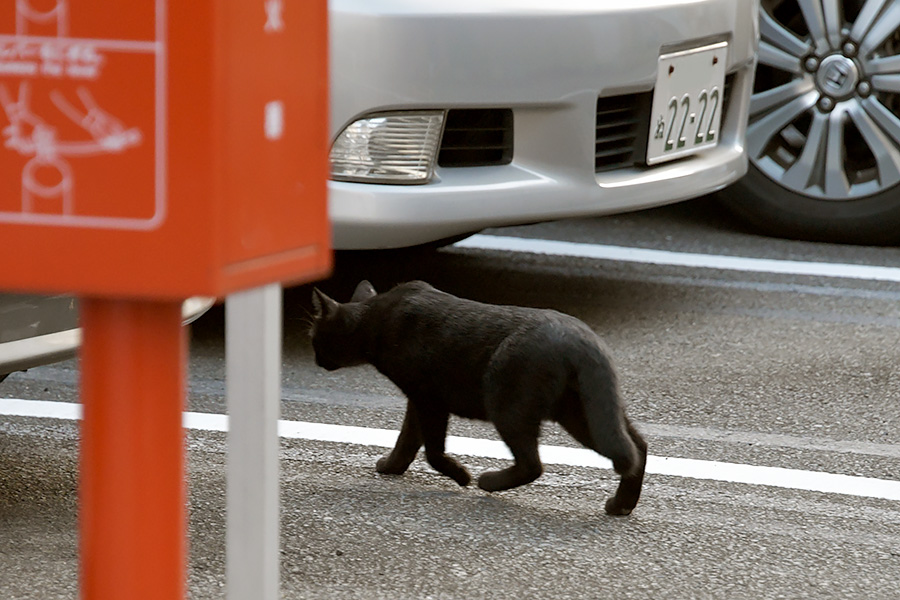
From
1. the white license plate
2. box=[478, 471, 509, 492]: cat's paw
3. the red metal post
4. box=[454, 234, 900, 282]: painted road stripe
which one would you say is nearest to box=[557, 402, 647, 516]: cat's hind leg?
box=[478, 471, 509, 492]: cat's paw

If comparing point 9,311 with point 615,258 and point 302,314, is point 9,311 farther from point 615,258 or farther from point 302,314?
point 615,258

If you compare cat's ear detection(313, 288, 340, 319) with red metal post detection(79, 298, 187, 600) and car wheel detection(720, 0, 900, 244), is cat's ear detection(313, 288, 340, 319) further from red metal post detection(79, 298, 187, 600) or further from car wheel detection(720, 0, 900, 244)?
car wheel detection(720, 0, 900, 244)

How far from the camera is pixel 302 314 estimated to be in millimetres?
3928

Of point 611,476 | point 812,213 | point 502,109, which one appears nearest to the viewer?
point 611,476

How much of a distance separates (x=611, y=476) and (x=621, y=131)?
1.16 m

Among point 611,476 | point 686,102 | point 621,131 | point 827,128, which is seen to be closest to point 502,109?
point 621,131

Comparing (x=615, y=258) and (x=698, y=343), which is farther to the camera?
(x=615, y=258)

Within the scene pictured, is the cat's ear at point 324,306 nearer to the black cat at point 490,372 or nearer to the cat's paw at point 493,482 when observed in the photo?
the black cat at point 490,372

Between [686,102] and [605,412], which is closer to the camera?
[605,412]

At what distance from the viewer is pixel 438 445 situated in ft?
8.67

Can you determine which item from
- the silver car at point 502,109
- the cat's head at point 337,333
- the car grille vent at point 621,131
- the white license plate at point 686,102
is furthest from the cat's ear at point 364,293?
the white license plate at point 686,102

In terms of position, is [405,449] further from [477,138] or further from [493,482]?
[477,138]

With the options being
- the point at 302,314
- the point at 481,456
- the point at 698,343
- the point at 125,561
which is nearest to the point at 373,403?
the point at 481,456

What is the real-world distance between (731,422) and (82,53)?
2.51 m
